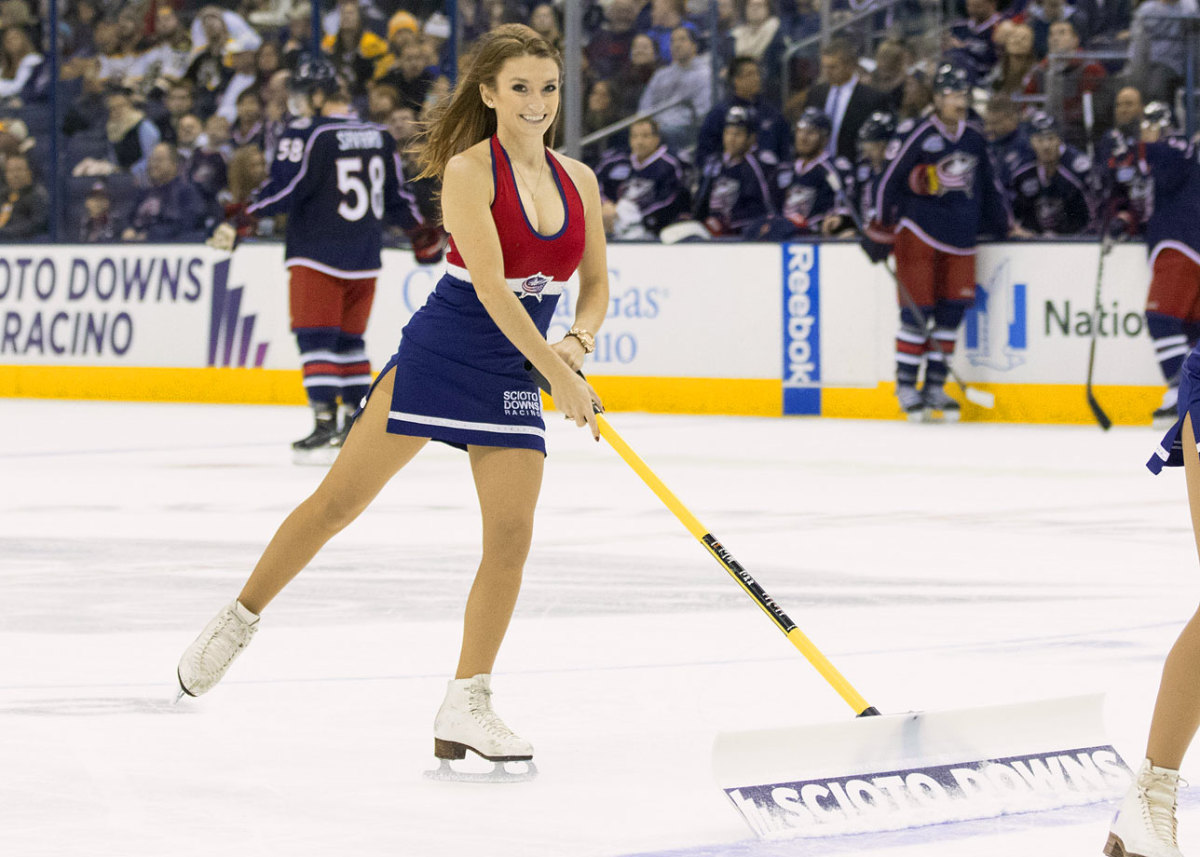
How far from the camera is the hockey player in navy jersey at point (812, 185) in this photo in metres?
12.2

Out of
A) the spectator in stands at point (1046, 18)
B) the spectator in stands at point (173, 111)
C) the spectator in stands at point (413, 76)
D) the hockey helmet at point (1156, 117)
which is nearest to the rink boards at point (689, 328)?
the hockey helmet at point (1156, 117)

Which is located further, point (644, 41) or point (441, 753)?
point (644, 41)

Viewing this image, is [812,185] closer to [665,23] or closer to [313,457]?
[665,23]

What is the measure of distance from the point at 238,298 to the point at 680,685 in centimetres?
937

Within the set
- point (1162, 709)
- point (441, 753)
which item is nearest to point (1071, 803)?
point (1162, 709)

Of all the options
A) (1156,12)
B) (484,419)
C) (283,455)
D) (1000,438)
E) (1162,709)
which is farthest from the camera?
(1156,12)

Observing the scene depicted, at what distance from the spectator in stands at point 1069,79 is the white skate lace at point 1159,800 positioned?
357 inches

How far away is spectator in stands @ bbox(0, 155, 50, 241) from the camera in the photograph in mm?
14516

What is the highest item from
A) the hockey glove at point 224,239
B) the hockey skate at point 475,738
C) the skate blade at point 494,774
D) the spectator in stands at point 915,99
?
the spectator in stands at point 915,99

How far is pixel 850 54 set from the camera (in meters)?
12.7

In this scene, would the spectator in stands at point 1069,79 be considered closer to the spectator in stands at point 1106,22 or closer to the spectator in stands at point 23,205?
the spectator in stands at point 1106,22

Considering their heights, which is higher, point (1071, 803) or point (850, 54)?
point (850, 54)

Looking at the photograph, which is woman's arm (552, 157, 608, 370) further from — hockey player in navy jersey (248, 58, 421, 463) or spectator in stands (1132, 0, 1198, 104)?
spectator in stands (1132, 0, 1198, 104)

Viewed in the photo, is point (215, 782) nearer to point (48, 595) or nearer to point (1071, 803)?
point (1071, 803)
